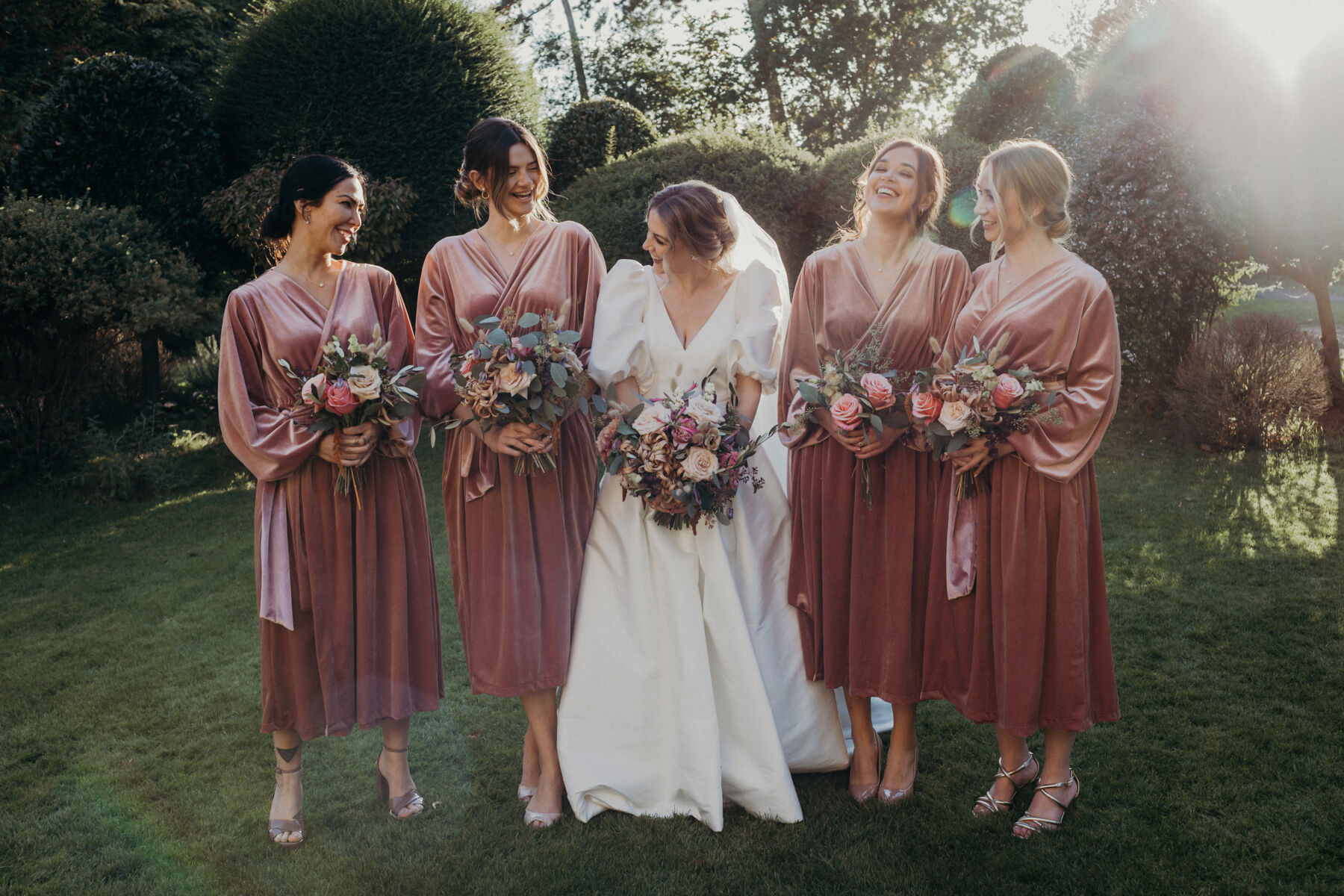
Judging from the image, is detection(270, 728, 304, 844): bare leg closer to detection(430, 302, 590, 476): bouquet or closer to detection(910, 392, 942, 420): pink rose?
detection(430, 302, 590, 476): bouquet

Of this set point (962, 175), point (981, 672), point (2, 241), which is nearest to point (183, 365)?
point (2, 241)

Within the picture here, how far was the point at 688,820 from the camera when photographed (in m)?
3.72

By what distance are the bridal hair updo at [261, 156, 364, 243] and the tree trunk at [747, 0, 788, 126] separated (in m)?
21.9

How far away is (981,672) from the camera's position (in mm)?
3555

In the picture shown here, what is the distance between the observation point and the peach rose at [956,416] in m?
3.22

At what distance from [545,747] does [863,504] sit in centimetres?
165

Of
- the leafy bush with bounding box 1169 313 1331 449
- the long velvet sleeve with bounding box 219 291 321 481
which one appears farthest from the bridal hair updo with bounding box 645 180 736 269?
the leafy bush with bounding box 1169 313 1331 449

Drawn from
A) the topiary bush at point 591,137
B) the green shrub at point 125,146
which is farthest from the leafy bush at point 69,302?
the topiary bush at point 591,137

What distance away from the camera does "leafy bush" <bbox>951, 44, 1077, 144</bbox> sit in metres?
15.8

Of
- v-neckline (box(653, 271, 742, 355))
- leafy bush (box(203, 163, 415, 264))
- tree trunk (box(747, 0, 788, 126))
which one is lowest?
v-neckline (box(653, 271, 742, 355))

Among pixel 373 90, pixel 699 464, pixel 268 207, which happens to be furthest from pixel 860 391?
pixel 373 90

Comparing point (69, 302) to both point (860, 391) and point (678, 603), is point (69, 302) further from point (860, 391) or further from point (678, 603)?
point (860, 391)

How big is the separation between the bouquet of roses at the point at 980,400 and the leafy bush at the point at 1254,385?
6.93 m

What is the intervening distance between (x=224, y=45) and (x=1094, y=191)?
1190cm
